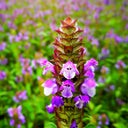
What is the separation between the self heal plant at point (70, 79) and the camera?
4.24 feet

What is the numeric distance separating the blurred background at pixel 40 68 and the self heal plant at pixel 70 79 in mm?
151

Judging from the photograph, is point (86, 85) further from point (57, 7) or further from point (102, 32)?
point (57, 7)

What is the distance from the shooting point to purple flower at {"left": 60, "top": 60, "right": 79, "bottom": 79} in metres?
1.27

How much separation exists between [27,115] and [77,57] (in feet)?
6.59

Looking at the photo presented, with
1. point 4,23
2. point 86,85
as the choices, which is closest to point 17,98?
point 86,85

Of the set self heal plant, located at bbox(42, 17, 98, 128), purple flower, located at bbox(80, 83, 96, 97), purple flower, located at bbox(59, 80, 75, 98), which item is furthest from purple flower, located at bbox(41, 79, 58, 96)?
purple flower, located at bbox(80, 83, 96, 97)

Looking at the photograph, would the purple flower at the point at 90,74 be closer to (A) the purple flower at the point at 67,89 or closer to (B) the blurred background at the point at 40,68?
(A) the purple flower at the point at 67,89

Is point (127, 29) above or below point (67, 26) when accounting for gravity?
above

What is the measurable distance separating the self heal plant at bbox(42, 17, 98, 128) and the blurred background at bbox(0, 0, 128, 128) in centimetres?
15

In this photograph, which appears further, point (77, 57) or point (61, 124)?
point (61, 124)

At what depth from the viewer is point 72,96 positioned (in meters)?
1.38

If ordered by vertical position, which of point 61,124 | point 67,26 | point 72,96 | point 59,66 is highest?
point 67,26

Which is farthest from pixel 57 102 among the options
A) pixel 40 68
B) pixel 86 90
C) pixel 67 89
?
pixel 40 68

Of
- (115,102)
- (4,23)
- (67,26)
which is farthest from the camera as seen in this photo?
(4,23)
